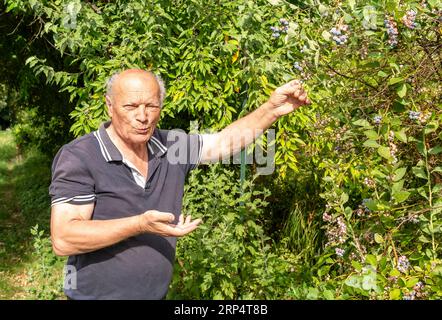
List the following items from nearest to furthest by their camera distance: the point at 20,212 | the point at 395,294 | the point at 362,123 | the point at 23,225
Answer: the point at 395,294
the point at 362,123
the point at 23,225
the point at 20,212

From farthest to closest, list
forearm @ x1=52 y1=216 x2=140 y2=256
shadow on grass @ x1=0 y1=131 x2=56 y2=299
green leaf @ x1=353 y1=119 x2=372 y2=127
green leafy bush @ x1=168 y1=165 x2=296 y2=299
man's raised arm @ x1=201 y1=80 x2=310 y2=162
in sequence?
1. shadow on grass @ x1=0 y1=131 x2=56 y2=299
2. green leafy bush @ x1=168 y1=165 x2=296 y2=299
3. man's raised arm @ x1=201 y1=80 x2=310 y2=162
4. green leaf @ x1=353 y1=119 x2=372 y2=127
5. forearm @ x1=52 y1=216 x2=140 y2=256

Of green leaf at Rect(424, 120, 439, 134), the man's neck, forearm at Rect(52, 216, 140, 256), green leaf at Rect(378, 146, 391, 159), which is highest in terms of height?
green leaf at Rect(424, 120, 439, 134)

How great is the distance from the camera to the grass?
5.58 meters

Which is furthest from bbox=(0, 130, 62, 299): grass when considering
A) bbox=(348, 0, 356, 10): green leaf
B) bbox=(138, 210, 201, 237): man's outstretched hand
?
bbox=(348, 0, 356, 10): green leaf

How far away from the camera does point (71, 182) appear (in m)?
2.31

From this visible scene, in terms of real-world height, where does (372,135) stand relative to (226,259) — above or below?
above

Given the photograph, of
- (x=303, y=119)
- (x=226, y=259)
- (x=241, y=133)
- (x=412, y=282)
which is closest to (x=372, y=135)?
(x=412, y=282)

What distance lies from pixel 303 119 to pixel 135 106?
7.20 ft

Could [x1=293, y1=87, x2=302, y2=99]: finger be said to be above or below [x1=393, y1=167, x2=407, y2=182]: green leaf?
above

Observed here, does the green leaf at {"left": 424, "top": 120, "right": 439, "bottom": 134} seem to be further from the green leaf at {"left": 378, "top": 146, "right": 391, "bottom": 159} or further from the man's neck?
the man's neck

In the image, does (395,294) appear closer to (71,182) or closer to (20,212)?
(71,182)

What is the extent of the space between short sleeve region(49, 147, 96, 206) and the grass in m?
1.94

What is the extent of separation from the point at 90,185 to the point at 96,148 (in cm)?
17

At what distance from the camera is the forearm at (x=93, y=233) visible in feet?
7.20
